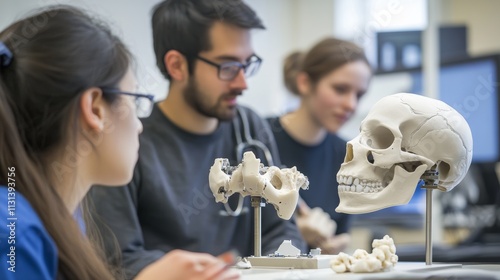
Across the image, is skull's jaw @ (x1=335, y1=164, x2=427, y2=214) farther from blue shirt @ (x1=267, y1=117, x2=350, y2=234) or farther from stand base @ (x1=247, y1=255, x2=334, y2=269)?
blue shirt @ (x1=267, y1=117, x2=350, y2=234)

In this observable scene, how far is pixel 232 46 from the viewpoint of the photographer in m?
1.98

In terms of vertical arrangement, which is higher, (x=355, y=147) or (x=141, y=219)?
(x=355, y=147)

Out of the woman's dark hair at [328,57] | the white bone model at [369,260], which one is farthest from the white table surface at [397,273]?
the woman's dark hair at [328,57]

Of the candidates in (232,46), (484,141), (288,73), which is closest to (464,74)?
(484,141)

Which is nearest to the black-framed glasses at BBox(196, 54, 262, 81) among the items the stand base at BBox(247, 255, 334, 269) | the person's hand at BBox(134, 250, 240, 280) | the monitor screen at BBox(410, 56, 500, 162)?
the stand base at BBox(247, 255, 334, 269)

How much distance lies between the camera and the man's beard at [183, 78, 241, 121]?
1.98 m

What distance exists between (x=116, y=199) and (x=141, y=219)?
8cm

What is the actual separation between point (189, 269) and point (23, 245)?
0.21 meters

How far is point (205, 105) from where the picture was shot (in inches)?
79.0

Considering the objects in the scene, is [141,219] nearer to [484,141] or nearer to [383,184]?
[383,184]

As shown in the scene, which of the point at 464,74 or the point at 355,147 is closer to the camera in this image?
the point at 355,147

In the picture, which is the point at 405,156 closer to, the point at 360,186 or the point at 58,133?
the point at 360,186

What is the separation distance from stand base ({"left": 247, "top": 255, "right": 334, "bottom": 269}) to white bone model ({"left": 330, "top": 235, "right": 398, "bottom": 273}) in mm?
25

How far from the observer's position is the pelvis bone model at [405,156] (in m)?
1.24
